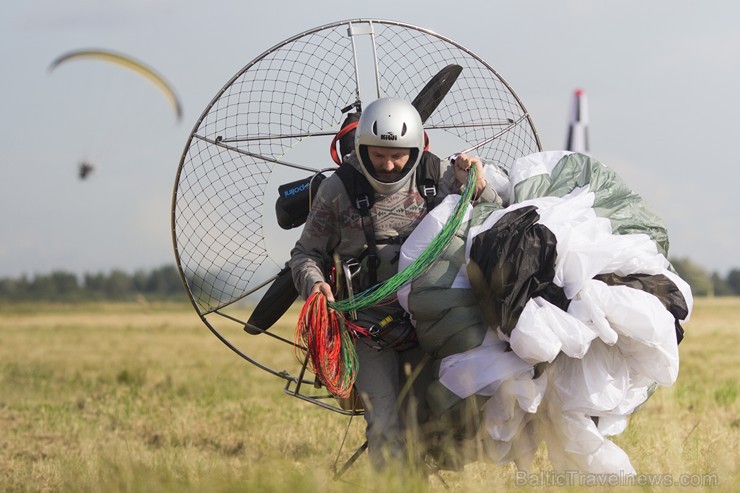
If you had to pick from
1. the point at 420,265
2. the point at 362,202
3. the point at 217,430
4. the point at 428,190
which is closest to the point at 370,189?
the point at 362,202

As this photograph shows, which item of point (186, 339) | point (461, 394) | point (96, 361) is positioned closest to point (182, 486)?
point (461, 394)

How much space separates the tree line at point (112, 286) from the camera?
152ft

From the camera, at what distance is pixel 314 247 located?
5684 millimetres

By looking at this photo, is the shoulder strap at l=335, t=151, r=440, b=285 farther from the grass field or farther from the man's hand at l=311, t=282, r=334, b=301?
the grass field

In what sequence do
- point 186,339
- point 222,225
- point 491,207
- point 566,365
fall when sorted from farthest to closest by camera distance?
point 186,339
point 222,225
point 491,207
point 566,365

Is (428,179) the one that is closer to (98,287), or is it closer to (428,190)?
(428,190)

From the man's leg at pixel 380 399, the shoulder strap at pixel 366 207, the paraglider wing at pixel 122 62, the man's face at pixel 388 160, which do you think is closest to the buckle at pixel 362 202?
the shoulder strap at pixel 366 207

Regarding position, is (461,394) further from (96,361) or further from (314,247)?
(96,361)

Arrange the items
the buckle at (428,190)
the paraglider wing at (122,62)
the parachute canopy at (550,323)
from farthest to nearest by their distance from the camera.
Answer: the paraglider wing at (122,62), the buckle at (428,190), the parachute canopy at (550,323)

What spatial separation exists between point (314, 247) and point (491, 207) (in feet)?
3.16

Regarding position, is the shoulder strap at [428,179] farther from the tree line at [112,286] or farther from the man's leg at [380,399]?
the tree line at [112,286]

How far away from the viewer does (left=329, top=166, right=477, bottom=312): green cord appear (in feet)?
16.7

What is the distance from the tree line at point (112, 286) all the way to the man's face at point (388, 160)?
3926cm

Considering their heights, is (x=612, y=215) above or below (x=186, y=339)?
above
